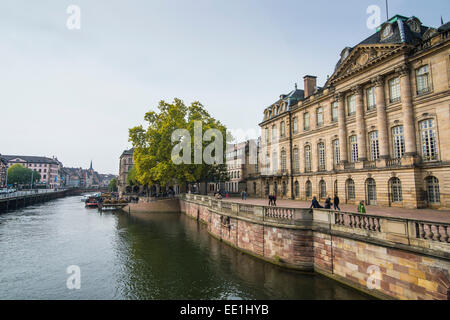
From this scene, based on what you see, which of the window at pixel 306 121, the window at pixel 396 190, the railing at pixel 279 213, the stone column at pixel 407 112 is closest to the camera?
the railing at pixel 279 213

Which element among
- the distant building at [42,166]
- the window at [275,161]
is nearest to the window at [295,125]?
the window at [275,161]

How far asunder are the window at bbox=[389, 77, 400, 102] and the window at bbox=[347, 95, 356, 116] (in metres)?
3.93

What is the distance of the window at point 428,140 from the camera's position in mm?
19531

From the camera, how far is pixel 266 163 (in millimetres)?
41406

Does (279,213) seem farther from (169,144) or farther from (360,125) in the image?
(169,144)

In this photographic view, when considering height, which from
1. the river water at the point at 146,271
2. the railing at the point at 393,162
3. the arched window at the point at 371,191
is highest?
the railing at the point at 393,162

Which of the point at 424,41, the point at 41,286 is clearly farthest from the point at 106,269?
the point at 424,41

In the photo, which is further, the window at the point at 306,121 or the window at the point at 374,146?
the window at the point at 306,121

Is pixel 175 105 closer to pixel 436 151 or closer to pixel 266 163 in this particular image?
pixel 266 163

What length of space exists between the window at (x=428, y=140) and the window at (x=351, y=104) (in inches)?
274

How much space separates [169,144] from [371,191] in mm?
27047

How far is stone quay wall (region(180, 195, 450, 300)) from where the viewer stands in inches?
324

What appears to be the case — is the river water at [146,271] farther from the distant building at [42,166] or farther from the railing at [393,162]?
the distant building at [42,166]

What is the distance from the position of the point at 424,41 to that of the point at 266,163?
25265 millimetres
